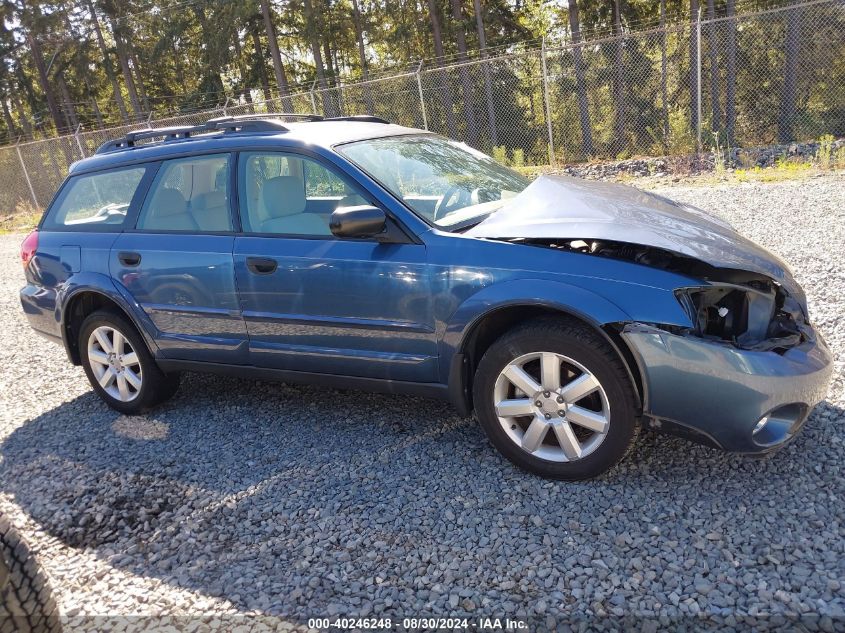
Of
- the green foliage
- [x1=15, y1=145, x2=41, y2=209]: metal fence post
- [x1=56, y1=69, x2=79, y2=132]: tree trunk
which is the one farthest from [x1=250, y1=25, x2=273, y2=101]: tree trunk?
the green foliage

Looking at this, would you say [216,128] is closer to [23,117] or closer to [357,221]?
[357,221]

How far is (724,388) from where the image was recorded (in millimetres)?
2688

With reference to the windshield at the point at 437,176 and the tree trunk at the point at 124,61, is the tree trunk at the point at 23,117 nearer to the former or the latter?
the tree trunk at the point at 124,61

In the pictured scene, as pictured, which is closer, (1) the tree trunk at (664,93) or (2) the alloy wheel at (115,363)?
(2) the alloy wheel at (115,363)

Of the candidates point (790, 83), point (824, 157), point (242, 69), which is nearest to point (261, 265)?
point (824, 157)

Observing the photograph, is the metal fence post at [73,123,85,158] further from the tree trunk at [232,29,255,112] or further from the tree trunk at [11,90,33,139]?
the tree trunk at [11,90,33,139]

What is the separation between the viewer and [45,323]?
15.5ft

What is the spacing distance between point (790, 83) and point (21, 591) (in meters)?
17.9

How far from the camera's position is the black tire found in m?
1.93

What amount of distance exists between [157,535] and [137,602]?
459 mm

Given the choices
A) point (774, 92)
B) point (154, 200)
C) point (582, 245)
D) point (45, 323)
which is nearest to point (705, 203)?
point (582, 245)

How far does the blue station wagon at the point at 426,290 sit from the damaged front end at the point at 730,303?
0.04 feet

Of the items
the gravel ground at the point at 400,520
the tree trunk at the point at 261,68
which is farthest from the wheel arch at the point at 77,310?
A: the tree trunk at the point at 261,68

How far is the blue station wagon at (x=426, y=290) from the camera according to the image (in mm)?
2801
